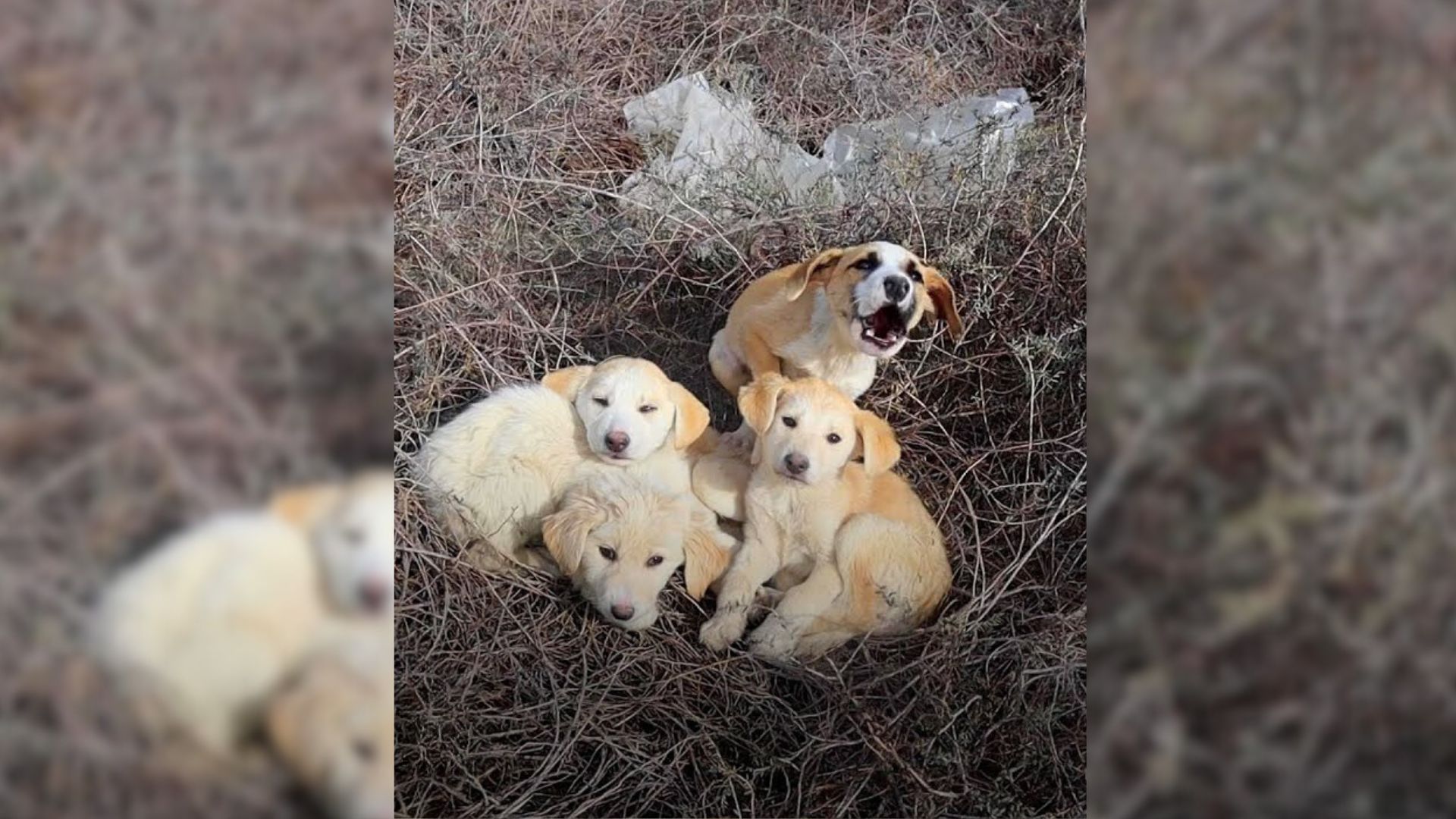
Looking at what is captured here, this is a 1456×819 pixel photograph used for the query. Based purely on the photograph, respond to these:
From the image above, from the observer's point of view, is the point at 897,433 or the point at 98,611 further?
the point at 897,433

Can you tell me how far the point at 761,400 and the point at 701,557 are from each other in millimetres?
236

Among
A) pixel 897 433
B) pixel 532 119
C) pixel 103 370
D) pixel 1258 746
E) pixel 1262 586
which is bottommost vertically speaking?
pixel 1258 746

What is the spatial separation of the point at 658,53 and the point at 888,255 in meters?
0.49

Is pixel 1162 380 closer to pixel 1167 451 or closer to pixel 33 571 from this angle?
pixel 1167 451

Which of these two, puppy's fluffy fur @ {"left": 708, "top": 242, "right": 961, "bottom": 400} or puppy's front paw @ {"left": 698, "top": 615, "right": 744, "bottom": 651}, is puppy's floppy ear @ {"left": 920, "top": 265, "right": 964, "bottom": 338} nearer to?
puppy's fluffy fur @ {"left": 708, "top": 242, "right": 961, "bottom": 400}

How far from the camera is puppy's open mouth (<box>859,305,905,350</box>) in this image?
2043mm

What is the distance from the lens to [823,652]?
2098mm

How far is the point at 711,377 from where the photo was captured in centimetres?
216

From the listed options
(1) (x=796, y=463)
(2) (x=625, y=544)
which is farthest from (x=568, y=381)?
(1) (x=796, y=463)

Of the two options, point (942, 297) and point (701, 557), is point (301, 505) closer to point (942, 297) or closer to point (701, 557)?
point (701, 557)

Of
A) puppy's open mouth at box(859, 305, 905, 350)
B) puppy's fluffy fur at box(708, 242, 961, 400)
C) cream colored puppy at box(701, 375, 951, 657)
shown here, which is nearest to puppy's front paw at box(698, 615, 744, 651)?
cream colored puppy at box(701, 375, 951, 657)

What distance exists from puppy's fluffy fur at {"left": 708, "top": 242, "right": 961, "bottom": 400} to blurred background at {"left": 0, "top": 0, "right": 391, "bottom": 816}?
0.56 meters

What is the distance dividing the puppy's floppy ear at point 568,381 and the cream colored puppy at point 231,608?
331mm

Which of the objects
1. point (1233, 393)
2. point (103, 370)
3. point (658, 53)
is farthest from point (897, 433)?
point (103, 370)
